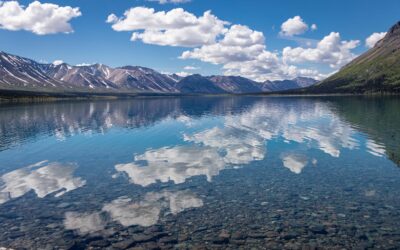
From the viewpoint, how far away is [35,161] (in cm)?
4659

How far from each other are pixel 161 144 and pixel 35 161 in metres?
19.6

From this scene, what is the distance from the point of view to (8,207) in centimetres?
2762

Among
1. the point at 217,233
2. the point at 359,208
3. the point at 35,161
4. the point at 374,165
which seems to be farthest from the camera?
the point at 35,161

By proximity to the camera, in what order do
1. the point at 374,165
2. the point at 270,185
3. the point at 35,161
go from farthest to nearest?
the point at 35,161 < the point at 374,165 < the point at 270,185

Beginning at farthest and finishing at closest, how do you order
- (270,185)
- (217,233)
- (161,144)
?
1. (161,144)
2. (270,185)
3. (217,233)

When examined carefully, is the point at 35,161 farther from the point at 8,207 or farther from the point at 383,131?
the point at 383,131

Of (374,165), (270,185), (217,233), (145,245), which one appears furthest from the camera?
(374,165)

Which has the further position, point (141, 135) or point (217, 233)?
point (141, 135)

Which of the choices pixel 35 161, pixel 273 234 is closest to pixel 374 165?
pixel 273 234

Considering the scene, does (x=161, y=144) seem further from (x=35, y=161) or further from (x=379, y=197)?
(x=379, y=197)

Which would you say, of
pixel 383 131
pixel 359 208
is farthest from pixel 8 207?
pixel 383 131

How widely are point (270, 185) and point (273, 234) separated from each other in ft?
35.7

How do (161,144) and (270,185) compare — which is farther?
(161,144)

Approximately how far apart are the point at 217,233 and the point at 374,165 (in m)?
25.5
